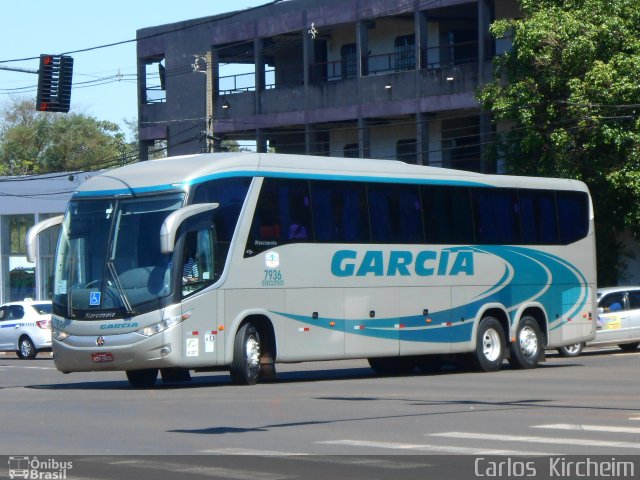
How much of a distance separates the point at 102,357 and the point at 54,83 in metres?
11.7

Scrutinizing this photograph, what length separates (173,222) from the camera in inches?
739

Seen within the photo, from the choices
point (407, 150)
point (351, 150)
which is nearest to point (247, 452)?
point (407, 150)

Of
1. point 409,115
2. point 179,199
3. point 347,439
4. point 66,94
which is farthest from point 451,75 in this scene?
point 347,439

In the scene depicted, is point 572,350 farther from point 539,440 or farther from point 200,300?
point 539,440

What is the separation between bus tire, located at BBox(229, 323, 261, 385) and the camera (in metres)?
20.2

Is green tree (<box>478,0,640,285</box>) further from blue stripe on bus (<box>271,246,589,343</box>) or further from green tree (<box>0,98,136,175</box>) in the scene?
green tree (<box>0,98,136,175</box>)

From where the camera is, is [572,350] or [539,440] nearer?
[539,440]

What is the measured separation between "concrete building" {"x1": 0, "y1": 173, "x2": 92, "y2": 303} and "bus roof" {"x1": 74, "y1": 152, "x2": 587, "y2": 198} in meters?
30.4

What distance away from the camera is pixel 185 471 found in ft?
34.0

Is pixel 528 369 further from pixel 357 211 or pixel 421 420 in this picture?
pixel 421 420

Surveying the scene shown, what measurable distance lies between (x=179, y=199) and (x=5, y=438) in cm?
719

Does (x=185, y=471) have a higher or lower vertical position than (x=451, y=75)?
lower

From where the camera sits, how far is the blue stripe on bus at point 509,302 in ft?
73.8

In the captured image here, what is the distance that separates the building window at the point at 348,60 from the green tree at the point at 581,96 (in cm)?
1322
